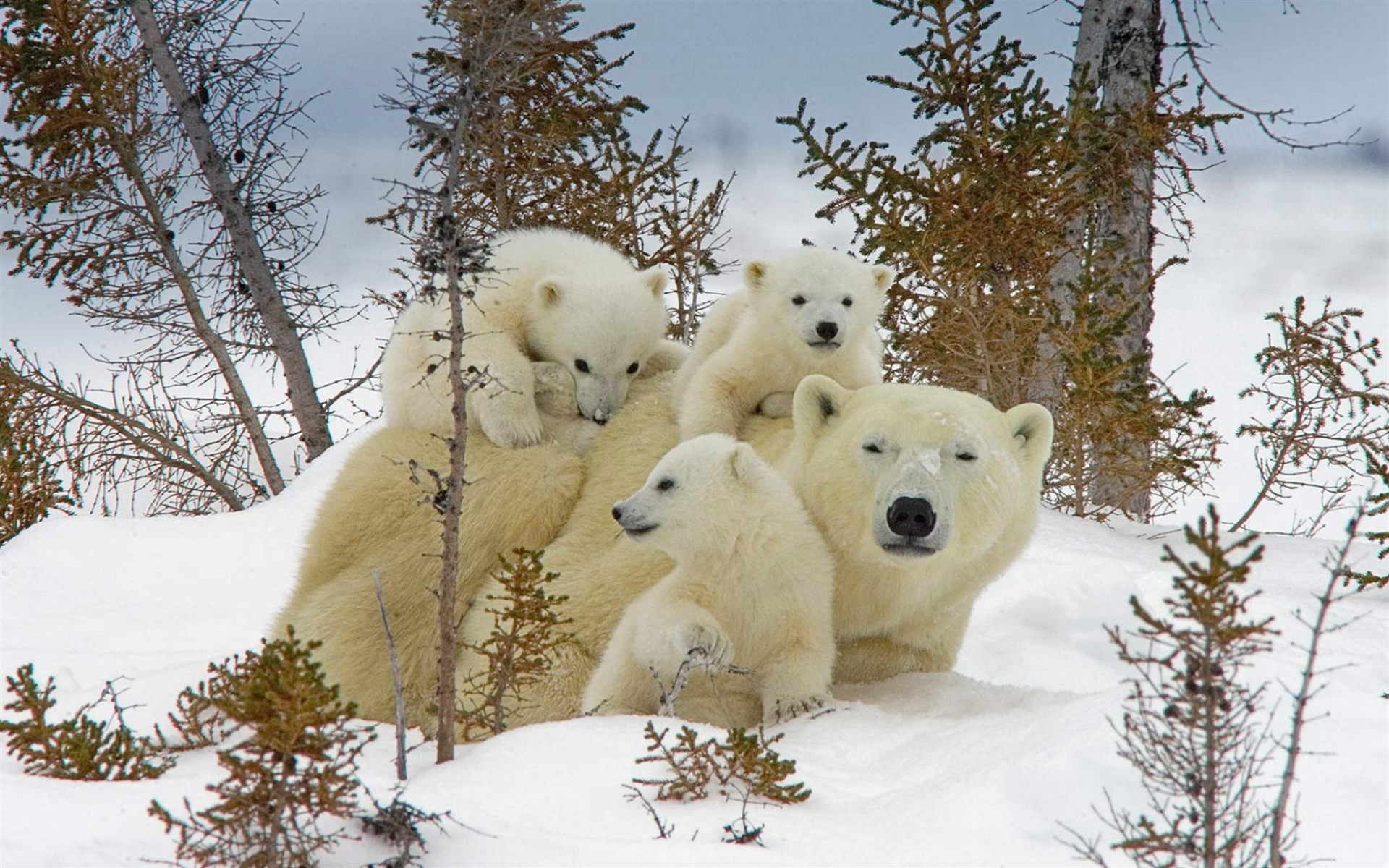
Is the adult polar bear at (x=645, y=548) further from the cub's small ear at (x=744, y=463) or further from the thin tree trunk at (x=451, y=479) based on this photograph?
the thin tree trunk at (x=451, y=479)

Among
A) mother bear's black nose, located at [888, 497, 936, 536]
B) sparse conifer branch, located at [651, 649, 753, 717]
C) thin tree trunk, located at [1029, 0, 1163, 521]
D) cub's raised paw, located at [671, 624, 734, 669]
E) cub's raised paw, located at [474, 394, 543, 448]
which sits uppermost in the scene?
thin tree trunk, located at [1029, 0, 1163, 521]

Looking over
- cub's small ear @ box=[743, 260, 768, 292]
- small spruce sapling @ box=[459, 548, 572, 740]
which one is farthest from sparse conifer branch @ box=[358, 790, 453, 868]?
cub's small ear @ box=[743, 260, 768, 292]

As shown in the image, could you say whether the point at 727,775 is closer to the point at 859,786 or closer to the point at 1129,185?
the point at 859,786

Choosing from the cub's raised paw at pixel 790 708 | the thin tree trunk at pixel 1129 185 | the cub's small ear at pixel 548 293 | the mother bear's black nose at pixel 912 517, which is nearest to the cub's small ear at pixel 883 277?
the cub's small ear at pixel 548 293

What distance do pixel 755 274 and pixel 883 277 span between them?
594 mm

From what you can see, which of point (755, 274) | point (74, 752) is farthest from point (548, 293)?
point (74, 752)

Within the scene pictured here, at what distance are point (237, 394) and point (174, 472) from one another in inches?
40.8

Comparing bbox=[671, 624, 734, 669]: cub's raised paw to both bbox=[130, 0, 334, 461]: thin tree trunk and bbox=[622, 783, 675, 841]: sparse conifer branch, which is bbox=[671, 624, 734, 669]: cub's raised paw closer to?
bbox=[622, 783, 675, 841]: sparse conifer branch

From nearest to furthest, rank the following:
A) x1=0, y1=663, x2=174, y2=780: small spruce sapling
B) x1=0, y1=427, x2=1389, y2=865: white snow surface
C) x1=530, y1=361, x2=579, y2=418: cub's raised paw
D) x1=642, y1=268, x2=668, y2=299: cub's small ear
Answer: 1. x1=0, y1=427, x2=1389, y2=865: white snow surface
2. x1=0, y1=663, x2=174, y2=780: small spruce sapling
3. x1=530, y1=361, x2=579, y2=418: cub's raised paw
4. x1=642, y1=268, x2=668, y2=299: cub's small ear

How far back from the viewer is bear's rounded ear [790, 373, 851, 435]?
4.25 meters

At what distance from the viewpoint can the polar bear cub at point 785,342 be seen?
4.81m

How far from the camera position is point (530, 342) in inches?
204

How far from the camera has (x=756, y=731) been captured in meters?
3.87

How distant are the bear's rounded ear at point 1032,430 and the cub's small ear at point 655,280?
1.83 meters
